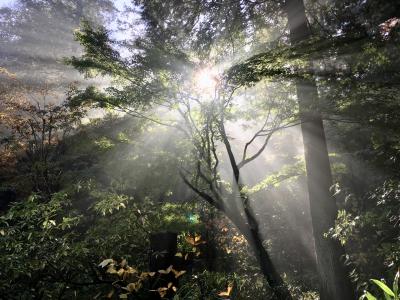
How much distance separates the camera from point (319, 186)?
745 cm

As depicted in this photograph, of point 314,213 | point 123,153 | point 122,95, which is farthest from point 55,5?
point 314,213

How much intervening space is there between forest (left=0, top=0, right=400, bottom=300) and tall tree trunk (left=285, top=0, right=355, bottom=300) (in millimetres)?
26

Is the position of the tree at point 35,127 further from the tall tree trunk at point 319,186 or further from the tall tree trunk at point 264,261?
the tall tree trunk at point 319,186

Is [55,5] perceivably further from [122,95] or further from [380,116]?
[380,116]

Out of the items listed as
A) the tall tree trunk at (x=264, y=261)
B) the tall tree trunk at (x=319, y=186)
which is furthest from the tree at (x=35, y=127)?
the tall tree trunk at (x=319, y=186)

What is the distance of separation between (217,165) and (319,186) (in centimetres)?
230

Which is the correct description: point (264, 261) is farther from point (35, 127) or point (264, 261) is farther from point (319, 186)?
point (35, 127)

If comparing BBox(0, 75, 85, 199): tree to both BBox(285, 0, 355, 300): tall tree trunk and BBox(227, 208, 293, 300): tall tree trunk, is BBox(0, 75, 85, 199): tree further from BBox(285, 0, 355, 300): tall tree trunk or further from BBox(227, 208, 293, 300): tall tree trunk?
BBox(285, 0, 355, 300): tall tree trunk

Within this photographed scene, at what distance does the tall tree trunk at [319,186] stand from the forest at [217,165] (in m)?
0.03

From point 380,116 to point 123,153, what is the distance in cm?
624

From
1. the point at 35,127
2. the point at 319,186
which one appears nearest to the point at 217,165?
the point at 319,186

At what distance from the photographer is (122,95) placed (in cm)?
688

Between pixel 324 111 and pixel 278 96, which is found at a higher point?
pixel 278 96

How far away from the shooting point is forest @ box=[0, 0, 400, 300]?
3988 millimetres
